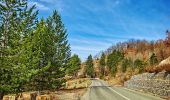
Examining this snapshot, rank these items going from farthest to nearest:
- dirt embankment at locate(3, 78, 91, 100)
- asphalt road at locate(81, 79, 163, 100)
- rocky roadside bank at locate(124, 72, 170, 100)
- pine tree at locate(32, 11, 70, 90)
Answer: pine tree at locate(32, 11, 70, 90), rocky roadside bank at locate(124, 72, 170, 100), asphalt road at locate(81, 79, 163, 100), dirt embankment at locate(3, 78, 91, 100)

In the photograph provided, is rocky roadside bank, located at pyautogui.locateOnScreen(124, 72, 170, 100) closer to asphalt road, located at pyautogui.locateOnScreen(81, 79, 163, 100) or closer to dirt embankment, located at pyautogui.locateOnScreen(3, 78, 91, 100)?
asphalt road, located at pyautogui.locateOnScreen(81, 79, 163, 100)

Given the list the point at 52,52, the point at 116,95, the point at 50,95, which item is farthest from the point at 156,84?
the point at 52,52

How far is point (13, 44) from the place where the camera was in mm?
33031

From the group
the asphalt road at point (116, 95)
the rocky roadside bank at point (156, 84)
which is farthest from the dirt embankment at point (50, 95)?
the rocky roadside bank at point (156, 84)

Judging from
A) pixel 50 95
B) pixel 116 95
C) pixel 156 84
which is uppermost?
pixel 156 84

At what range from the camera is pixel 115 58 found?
140m

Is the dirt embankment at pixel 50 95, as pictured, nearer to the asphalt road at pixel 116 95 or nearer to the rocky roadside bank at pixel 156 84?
the asphalt road at pixel 116 95

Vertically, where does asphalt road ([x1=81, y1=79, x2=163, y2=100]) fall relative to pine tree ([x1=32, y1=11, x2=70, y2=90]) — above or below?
below

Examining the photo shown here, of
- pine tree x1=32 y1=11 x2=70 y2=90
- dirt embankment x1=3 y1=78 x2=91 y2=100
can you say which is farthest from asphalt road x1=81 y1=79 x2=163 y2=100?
pine tree x1=32 y1=11 x2=70 y2=90

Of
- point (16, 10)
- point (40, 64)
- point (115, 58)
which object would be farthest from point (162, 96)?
point (115, 58)

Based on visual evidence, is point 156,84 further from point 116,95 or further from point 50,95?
point 50,95

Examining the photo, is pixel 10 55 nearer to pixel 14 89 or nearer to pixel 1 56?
pixel 1 56

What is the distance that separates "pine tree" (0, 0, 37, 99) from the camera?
32.0 meters

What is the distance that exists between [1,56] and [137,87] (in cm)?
2372
